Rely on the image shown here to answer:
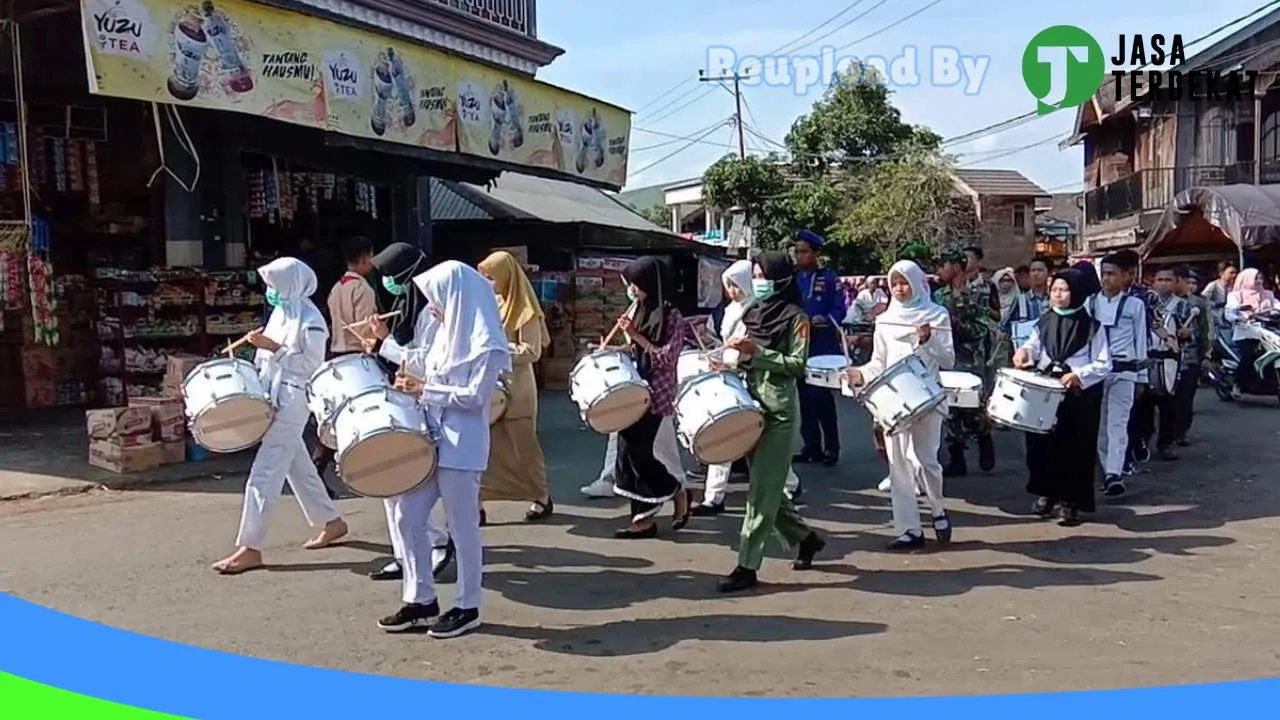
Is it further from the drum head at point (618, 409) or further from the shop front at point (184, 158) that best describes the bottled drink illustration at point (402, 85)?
the drum head at point (618, 409)

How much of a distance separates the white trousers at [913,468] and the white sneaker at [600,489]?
7.88ft

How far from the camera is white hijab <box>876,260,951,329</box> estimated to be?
7.04 metres

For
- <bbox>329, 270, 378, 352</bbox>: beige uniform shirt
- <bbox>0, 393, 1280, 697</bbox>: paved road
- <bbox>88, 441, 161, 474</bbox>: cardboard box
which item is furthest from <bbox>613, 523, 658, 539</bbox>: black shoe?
<bbox>88, 441, 161, 474</bbox>: cardboard box

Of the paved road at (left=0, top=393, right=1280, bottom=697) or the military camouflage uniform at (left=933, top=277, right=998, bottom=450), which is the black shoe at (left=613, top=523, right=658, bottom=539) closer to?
the paved road at (left=0, top=393, right=1280, bottom=697)

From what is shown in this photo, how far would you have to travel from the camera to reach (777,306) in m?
6.07

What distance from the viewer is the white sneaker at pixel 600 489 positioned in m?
8.62

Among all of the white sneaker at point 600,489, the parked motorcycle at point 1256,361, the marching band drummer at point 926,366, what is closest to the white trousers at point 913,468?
the marching band drummer at point 926,366

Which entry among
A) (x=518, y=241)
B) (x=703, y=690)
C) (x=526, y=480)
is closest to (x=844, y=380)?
(x=526, y=480)

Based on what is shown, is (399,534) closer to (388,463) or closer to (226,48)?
(388,463)

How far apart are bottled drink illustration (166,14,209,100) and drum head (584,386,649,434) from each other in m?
5.28

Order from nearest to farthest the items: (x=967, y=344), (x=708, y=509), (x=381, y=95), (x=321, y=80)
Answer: (x=708, y=509), (x=967, y=344), (x=321, y=80), (x=381, y=95)

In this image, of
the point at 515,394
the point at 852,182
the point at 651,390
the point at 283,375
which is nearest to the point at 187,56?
the point at 283,375

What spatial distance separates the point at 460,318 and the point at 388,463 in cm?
71

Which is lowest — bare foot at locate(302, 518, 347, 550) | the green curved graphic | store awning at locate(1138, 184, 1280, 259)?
the green curved graphic
